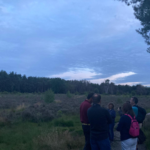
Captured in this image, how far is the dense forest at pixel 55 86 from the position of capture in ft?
244

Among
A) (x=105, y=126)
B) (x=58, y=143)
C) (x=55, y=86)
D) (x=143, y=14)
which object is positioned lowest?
(x=58, y=143)

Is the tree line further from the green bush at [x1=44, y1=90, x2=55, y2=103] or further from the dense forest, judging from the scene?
the dense forest

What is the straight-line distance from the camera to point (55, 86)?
75.2m

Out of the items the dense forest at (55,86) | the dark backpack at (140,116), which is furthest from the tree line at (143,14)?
the dense forest at (55,86)

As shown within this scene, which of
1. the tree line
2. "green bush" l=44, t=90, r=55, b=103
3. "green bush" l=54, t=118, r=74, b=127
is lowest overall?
"green bush" l=54, t=118, r=74, b=127

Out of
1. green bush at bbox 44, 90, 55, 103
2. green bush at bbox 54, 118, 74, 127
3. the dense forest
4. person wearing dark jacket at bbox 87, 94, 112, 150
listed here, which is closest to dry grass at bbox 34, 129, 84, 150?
person wearing dark jacket at bbox 87, 94, 112, 150

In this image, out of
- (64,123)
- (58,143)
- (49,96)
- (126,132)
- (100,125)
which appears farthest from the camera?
(49,96)

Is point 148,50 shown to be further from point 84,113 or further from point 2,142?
point 2,142

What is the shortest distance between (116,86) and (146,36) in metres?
76.8

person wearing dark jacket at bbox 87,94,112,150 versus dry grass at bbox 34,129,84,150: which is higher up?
person wearing dark jacket at bbox 87,94,112,150

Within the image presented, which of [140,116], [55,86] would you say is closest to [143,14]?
[140,116]

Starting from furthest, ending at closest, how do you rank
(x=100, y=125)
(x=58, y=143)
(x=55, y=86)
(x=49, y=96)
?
(x=55, y=86) → (x=49, y=96) → (x=58, y=143) → (x=100, y=125)

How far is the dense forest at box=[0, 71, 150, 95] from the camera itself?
7431cm

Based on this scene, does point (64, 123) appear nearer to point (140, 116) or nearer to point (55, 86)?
point (140, 116)
